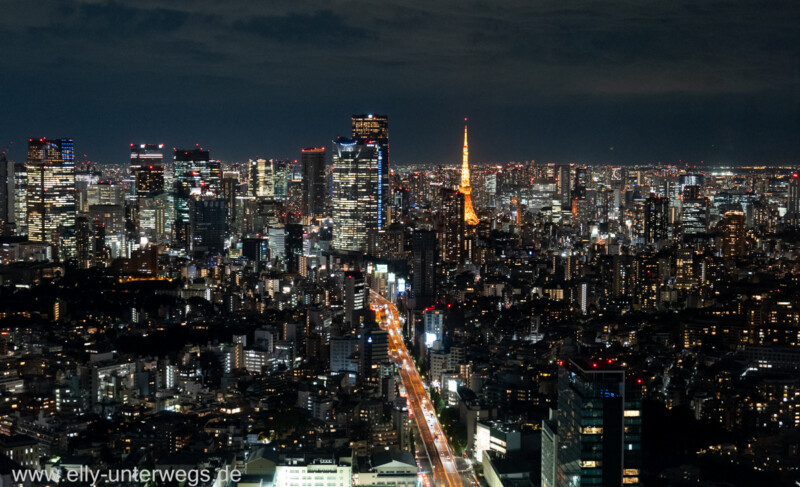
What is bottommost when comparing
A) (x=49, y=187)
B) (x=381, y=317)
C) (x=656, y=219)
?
(x=381, y=317)

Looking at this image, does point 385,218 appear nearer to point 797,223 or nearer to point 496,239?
point 496,239

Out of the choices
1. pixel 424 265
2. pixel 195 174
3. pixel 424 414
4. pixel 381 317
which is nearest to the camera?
pixel 424 414

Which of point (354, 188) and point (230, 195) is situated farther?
point (230, 195)

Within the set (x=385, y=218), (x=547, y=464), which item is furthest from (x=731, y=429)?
(x=385, y=218)

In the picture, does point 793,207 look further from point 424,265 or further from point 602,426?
point 602,426

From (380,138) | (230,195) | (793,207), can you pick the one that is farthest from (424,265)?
(230,195)

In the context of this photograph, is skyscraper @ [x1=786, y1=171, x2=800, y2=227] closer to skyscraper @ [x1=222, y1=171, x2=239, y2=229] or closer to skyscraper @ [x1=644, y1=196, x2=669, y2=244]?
skyscraper @ [x1=644, y1=196, x2=669, y2=244]

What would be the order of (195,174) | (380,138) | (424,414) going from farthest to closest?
1. (195,174)
2. (380,138)
3. (424,414)
